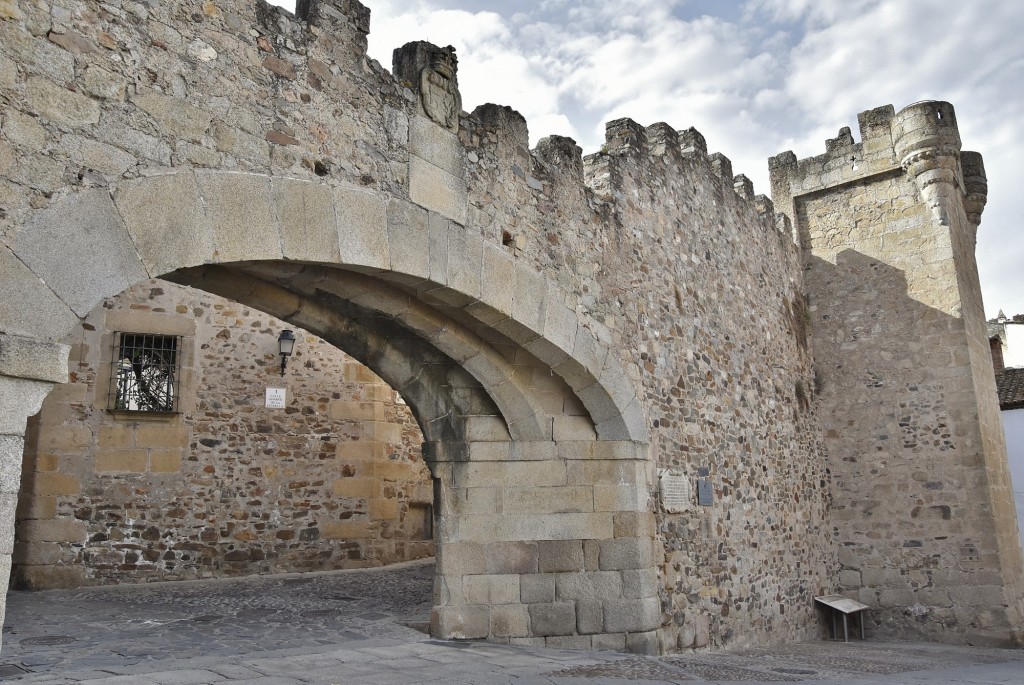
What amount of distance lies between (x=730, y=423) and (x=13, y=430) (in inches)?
247

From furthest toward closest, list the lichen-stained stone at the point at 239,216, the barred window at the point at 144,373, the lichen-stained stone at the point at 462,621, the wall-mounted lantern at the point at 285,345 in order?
the wall-mounted lantern at the point at 285,345 → the barred window at the point at 144,373 → the lichen-stained stone at the point at 462,621 → the lichen-stained stone at the point at 239,216

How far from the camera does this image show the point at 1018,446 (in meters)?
12.4

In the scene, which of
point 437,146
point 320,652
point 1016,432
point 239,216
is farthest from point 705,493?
point 1016,432

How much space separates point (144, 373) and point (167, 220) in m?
6.06

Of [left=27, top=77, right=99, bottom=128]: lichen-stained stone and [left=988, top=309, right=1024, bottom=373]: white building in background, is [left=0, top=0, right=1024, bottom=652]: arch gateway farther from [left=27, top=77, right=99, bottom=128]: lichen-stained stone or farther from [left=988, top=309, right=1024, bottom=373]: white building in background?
[left=988, top=309, right=1024, bottom=373]: white building in background

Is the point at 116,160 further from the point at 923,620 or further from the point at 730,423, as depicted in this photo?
the point at 923,620

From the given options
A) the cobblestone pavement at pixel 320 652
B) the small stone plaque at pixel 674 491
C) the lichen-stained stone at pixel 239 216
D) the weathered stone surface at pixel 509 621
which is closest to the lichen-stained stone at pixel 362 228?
the lichen-stained stone at pixel 239 216

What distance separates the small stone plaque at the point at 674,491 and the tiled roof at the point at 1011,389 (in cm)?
740

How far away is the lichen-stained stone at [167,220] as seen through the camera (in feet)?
11.6

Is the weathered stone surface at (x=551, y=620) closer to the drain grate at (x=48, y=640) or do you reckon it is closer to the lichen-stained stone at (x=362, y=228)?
the lichen-stained stone at (x=362, y=228)

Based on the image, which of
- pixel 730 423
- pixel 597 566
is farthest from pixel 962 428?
pixel 597 566

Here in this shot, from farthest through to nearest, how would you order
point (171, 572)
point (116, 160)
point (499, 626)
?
point (171, 572)
point (499, 626)
point (116, 160)

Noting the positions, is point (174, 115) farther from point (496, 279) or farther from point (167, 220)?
point (496, 279)

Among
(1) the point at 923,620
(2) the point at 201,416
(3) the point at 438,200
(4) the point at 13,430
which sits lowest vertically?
(1) the point at 923,620
